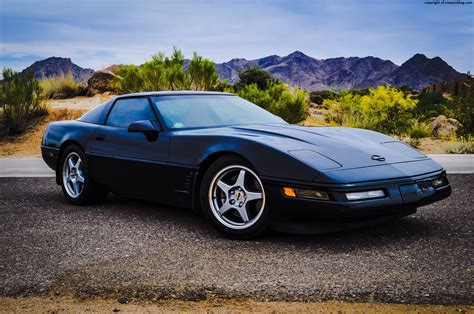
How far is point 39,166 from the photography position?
10117 millimetres

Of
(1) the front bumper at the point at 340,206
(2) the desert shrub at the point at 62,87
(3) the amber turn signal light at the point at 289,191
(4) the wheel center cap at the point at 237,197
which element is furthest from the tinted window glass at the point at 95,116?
(2) the desert shrub at the point at 62,87

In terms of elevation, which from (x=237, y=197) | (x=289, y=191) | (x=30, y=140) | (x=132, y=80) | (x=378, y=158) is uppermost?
(x=132, y=80)

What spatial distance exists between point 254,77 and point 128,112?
20378mm

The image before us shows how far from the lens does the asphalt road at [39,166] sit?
9.34 metres

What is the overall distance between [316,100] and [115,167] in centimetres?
2838

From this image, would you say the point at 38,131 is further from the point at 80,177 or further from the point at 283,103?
the point at 80,177

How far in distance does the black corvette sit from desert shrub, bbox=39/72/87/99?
17.0 meters

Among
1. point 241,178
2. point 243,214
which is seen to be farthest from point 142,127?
point 243,214

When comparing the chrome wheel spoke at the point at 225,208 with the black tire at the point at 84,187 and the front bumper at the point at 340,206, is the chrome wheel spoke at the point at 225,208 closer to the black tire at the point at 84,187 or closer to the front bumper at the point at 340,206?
the front bumper at the point at 340,206

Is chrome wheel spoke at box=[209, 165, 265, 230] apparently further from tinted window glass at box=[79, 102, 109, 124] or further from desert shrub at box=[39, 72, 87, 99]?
desert shrub at box=[39, 72, 87, 99]

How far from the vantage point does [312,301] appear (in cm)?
343

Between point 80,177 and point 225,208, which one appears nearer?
point 225,208

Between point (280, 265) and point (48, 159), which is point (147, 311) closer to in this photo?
point (280, 265)

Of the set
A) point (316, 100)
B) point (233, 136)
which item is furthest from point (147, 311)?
point (316, 100)
